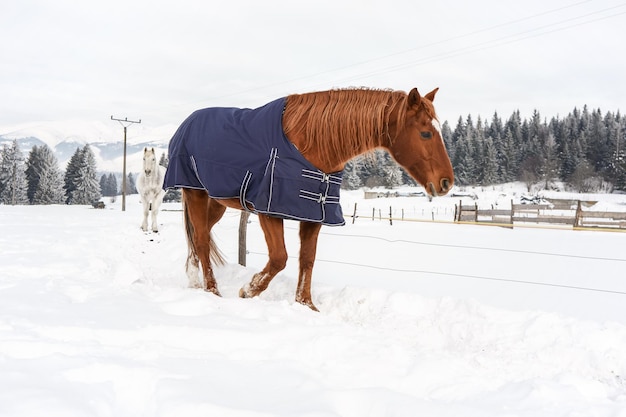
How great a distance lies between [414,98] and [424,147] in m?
0.39

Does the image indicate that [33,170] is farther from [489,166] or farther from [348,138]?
[489,166]

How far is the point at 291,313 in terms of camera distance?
9.02 ft

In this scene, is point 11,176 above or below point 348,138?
above

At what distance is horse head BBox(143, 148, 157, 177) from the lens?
10.1 m

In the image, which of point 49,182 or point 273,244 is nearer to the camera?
point 273,244

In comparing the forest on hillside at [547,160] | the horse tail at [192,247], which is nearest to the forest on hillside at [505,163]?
the forest on hillside at [547,160]

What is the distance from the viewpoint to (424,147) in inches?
120

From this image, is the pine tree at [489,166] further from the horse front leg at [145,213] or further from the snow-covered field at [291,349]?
the snow-covered field at [291,349]

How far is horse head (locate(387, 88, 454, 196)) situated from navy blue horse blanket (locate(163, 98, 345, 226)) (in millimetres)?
657

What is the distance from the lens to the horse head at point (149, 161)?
1012 cm

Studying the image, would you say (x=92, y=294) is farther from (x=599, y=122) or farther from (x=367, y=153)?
(x=599, y=122)

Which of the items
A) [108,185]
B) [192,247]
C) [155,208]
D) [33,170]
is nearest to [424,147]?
[192,247]

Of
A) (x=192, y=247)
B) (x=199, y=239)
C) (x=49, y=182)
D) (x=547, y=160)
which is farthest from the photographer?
(x=547, y=160)

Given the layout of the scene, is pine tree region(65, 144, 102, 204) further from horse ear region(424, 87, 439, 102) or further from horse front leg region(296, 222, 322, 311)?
horse ear region(424, 87, 439, 102)
